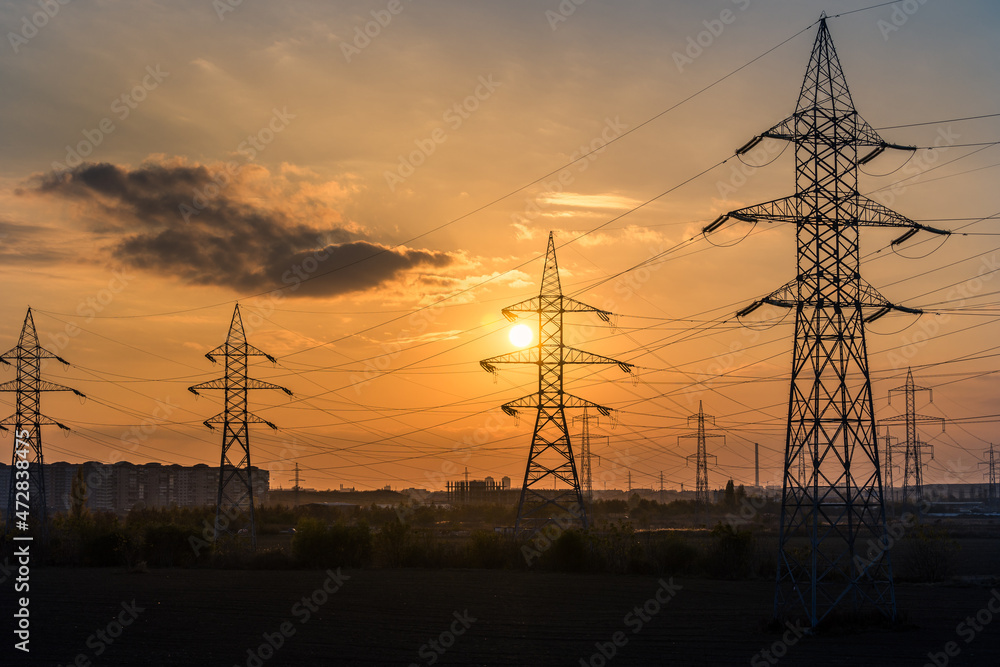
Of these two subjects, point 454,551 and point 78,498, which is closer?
point 454,551

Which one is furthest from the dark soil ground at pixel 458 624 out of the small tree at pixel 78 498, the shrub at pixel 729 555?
the small tree at pixel 78 498

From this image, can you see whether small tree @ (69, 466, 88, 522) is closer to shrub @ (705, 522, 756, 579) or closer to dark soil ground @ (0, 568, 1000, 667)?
dark soil ground @ (0, 568, 1000, 667)

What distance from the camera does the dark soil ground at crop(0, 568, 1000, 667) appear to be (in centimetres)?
2675

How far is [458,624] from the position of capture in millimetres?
33500

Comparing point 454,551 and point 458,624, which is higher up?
point 458,624

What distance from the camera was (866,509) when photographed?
28828mm

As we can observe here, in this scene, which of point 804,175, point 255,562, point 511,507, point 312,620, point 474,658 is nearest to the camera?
point 474,658

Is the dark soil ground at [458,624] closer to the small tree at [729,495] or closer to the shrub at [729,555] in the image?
the shrub at [729,555]

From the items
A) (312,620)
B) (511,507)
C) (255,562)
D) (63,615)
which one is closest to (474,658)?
(312,620)

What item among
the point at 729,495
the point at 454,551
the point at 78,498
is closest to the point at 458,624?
the point at 454,551

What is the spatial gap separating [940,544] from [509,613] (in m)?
34.9

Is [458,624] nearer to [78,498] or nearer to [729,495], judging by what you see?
[78,498]

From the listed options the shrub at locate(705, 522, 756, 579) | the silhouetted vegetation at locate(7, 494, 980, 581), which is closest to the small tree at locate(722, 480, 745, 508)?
the silhouetted vegetation at locate(7, 494, 980, 581)

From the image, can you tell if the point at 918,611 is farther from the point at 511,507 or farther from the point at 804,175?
the point at 511,507
